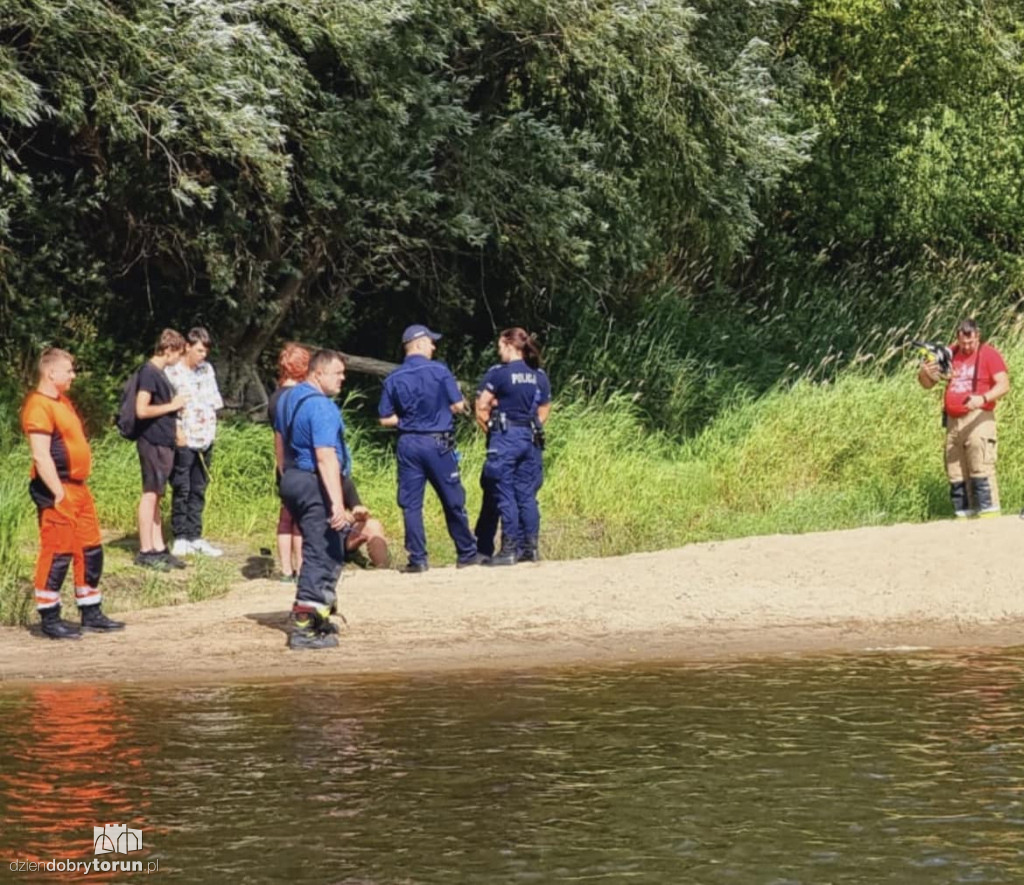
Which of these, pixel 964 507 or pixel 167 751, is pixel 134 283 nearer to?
pixel 964 507

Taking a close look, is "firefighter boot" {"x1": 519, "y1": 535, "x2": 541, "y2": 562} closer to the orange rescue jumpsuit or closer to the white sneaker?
the white sneaker

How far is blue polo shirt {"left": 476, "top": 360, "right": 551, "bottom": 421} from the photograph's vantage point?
42.8 feet

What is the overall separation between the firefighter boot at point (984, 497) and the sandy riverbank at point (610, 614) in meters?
1.28

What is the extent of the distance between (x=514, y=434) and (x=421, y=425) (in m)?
0.70

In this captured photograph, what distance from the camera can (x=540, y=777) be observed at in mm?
7551

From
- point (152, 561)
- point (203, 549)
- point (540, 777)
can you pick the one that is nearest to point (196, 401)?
point (203, 549)

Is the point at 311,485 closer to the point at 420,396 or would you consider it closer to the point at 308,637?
the point at 308,637

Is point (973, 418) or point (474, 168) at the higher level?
point (474, 168)

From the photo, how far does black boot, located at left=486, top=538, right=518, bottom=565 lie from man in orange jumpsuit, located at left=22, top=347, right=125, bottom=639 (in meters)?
3.23

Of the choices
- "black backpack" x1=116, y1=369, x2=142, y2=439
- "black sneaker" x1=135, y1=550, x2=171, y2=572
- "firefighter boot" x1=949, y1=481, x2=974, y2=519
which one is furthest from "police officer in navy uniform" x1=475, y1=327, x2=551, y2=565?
"firefighter boot" x1=949, y1=481, x2=974, y2=519

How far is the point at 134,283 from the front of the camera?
18.0 metres

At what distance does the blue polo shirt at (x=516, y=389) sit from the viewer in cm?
1304

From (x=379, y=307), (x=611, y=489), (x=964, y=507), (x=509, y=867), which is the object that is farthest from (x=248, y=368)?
(x=509, y=867)

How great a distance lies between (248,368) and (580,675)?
8.88 meters
